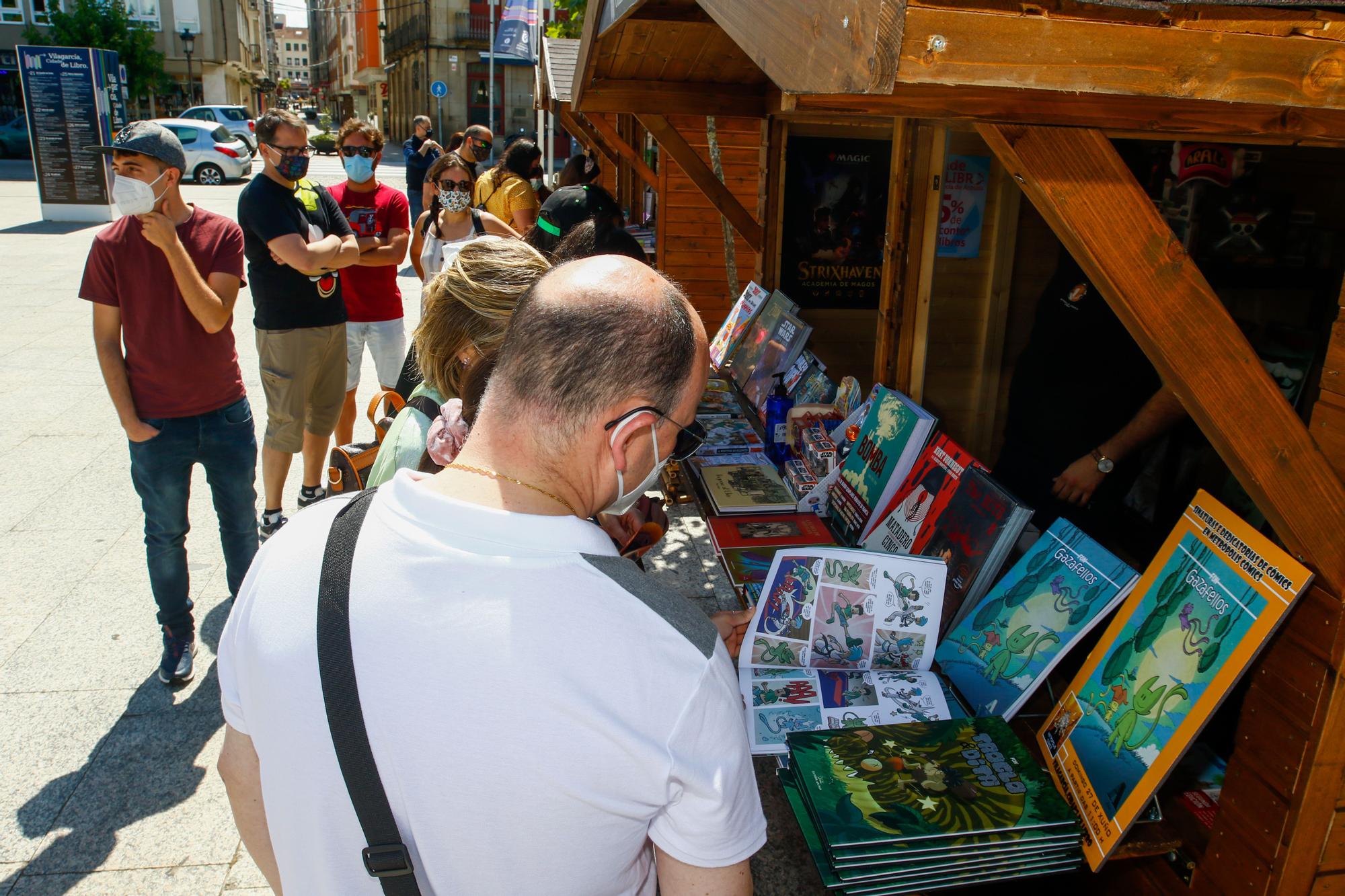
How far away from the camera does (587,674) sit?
977 mm

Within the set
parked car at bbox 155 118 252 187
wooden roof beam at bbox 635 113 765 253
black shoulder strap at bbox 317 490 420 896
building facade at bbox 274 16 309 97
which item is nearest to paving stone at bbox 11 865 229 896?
black shoulder strap at bbox 317 490 420 896

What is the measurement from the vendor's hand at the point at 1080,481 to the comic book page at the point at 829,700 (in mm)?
1047

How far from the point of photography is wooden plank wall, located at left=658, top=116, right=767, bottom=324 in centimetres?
749

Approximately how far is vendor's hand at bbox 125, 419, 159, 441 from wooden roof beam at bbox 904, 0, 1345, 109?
2947 mm

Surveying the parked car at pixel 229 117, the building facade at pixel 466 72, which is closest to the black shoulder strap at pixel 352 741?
the parked car at pixel 229 117

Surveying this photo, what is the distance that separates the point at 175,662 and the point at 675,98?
10.4 feet

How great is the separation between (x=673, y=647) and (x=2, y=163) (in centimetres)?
2916

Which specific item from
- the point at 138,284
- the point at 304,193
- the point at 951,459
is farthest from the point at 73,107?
the point at 951,459

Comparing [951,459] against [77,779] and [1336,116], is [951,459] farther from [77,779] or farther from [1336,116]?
[77,779]

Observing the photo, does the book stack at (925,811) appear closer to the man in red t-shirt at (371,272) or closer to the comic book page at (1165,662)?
the comic book page at (1165,662)

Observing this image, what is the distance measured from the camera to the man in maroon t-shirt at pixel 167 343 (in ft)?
10.0

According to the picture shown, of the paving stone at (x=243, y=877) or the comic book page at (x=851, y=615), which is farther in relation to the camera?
the paving stone at (x=243, y=877)

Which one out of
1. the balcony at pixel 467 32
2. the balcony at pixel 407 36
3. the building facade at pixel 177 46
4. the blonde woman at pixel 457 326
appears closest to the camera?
the blonde woman at pixel 457 326

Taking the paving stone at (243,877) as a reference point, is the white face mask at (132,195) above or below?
above
